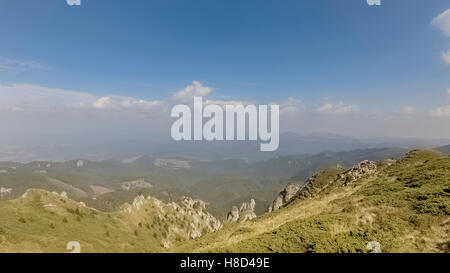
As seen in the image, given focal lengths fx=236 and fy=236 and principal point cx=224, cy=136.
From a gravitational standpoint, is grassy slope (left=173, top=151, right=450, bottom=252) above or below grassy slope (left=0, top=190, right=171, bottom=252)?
above

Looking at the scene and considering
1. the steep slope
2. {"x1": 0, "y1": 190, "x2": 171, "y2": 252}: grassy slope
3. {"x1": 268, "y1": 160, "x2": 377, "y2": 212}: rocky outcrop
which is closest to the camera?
{"x1": 0, "y1": 190, "x2": 171, "y2": 252}: grassy slope

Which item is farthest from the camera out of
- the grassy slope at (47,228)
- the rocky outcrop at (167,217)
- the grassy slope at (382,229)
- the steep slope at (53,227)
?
the rocky outcrop at (167,217)

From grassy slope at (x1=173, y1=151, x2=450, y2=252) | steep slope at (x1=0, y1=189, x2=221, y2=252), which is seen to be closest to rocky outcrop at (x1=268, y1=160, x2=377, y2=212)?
grassy slope at (x1=173, y1=151, x2=450, y2=252)

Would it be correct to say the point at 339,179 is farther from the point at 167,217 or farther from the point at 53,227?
the point at 167,217

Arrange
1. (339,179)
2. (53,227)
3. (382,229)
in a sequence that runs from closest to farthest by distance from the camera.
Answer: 1. (382,229)
2. (53,227)
3. (339,179)

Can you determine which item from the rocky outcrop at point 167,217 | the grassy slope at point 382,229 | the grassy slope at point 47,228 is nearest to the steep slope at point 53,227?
the grassy slope at point 47,228

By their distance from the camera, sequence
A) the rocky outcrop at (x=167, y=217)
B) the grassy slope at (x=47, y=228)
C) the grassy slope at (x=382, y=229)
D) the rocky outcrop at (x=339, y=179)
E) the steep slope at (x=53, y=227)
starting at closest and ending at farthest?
the grassy slope at (x=382, y=229)
the grassy slope at (x=47, y=228)
the steep slope at (x=53, y=227)
the rocky outcrop at (x=339, y=179)
the rocky outcrop at (x=167, y=217)

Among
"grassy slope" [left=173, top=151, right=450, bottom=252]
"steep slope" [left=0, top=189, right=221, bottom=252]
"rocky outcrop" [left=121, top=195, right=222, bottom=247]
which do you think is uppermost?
"grassy slope" [left=173, top=151, right=450, bottom=252]

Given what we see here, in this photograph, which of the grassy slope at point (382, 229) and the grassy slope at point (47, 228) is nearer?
the grassy slope at point (382, 229)

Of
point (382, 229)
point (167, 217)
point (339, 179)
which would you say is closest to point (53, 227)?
point (382, 229)

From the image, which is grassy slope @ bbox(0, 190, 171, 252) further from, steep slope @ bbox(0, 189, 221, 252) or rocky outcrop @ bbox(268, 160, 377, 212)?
rocky outcrop @ bbox(268, 160, 377, 212)

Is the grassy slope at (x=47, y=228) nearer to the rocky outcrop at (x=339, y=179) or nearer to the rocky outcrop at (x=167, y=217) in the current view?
the rocky outcrop at (x=167, y=217)
